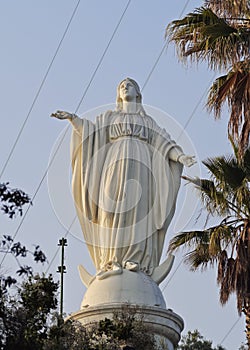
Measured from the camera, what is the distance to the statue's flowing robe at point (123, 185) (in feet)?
Result: 68.2

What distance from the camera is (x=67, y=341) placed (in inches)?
651

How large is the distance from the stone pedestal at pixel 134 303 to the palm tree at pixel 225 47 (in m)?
2.76

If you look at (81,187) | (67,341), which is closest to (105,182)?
(81,187)

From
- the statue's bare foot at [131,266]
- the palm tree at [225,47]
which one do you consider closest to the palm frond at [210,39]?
the palm tree at [225,47]

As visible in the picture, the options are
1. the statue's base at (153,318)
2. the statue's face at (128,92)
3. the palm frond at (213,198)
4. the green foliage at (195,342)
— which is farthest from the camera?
the green foliage at (195,342)

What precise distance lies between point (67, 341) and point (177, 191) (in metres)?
5.75

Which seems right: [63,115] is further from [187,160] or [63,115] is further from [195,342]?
[195,342]

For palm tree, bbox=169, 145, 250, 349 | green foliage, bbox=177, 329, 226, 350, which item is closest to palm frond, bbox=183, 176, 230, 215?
palm tree, bbox=169, 145, 250, 349

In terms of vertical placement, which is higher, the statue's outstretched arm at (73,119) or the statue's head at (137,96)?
the statue's head at (137,96)

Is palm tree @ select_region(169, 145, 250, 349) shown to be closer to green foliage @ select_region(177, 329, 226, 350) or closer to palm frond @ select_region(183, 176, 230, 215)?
palm frond @ select_region(183, 176, 230, 215)

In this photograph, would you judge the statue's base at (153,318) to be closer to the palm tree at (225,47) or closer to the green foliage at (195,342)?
the palm tree at (225,47)

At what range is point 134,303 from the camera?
19641 millimetres

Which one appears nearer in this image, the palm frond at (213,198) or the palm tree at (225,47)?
the palm tree at (225,47)

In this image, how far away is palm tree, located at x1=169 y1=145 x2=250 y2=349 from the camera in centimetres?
2305
